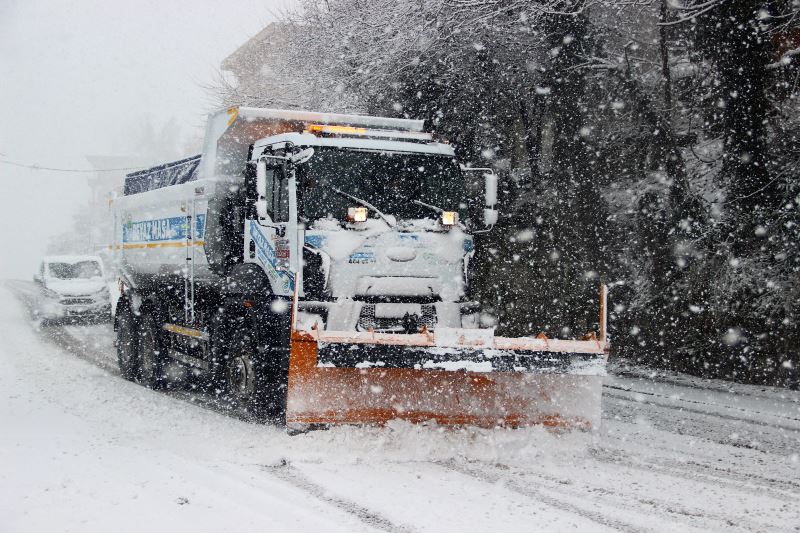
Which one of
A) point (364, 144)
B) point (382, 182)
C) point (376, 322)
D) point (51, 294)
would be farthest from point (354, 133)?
point (51, 294)

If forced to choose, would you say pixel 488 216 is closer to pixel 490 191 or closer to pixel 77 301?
pixel 490 191

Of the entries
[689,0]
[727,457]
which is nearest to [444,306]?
[727,457]

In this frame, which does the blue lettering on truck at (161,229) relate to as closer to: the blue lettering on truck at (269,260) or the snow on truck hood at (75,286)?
the blue lettering on truck at (269,260)

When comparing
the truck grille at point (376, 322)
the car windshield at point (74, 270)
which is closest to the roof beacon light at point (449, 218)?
the truck grille at point (376, 322)

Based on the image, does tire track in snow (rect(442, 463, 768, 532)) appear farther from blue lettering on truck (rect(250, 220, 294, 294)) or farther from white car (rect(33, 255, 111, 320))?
white car (rect(33, 255, 111, 320))

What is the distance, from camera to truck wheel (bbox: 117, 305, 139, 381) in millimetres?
12164

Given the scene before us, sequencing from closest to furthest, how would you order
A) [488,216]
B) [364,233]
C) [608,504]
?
[608,504], [364,233], [488,216]

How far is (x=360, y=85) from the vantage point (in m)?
18.0

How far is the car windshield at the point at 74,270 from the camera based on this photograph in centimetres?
2206

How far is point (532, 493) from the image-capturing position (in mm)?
5852

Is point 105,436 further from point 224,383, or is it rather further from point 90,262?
point 90,262

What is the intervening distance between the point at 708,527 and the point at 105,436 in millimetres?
5294

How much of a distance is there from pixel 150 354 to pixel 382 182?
16.8 feet

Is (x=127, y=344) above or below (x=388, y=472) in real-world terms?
above
